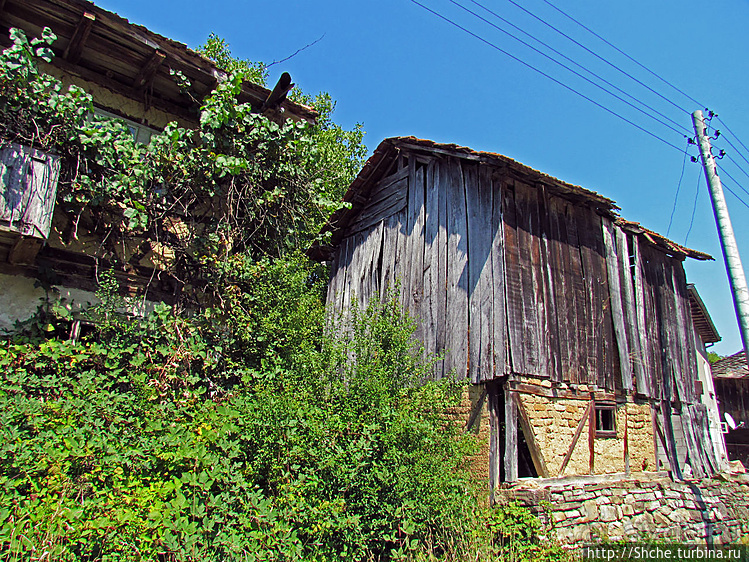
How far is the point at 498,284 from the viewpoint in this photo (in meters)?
8.54

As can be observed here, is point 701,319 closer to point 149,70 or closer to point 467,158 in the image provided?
point 467,158

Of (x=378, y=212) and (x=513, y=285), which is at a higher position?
(x=378, y=212)

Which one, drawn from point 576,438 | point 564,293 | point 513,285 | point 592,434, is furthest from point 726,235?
point 576,438

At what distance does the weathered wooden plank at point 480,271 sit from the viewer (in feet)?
27.4

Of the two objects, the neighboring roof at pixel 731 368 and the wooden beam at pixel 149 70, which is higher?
the wooden beam at pixel 149 70

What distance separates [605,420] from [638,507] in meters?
1.54

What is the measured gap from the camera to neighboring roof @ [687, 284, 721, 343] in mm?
15492

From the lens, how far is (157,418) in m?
6.28

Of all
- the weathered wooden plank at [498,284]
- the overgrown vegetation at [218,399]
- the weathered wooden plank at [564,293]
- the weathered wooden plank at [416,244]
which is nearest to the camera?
the overgrown vegetation at [218,399]

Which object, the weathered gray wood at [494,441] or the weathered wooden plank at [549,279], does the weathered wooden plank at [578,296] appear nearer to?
the weathered wooden plank at [549,279]

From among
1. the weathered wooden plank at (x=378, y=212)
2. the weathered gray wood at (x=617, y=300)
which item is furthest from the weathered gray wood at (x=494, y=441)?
the weathered wooden plank at (x=378, y=212)

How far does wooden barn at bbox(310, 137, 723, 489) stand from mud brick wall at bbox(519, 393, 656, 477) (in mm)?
29

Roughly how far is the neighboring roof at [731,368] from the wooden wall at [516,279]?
9.95 m

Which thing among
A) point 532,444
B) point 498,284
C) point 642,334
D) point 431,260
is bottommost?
point 532,444
